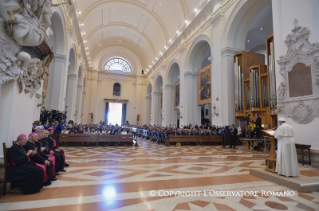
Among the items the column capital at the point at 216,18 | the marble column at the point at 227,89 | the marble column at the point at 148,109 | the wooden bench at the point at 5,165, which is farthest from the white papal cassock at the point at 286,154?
the marble column at the point at 148,109

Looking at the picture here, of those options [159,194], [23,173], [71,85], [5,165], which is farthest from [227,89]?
[71,85]

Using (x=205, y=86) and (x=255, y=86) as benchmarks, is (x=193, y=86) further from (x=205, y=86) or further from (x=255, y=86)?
(x=255, y=86)

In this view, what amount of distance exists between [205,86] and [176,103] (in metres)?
5.19

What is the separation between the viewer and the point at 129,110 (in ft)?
95.0

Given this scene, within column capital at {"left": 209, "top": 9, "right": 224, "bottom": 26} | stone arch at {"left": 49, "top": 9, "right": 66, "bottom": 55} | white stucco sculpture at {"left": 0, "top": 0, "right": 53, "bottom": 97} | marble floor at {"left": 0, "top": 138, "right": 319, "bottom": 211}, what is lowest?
marble floor at {"left": 0, "top": 138, "right": 319, "bottom": 211}

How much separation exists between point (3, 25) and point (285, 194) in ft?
16.5

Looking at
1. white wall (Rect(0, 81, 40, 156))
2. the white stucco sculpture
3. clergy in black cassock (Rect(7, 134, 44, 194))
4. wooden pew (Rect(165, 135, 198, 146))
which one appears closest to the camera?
the white stucco sculpture

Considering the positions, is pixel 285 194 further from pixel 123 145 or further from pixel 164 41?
pixel 164 41

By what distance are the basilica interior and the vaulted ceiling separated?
0.49ft

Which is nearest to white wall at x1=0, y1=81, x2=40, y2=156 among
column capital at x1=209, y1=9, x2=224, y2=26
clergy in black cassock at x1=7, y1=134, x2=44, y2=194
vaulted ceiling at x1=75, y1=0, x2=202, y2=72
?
clergy in black cassock at x1=7, y1=134, x2=44, y2=194

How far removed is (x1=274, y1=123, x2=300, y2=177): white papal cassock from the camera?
366 centimetres

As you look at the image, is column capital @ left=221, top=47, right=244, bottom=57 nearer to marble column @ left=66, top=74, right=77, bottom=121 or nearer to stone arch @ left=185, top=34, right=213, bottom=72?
stone arch @ left=185, top=34, right=213, bottom=72

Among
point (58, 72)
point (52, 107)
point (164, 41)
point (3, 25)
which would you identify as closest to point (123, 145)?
point (52, 107)

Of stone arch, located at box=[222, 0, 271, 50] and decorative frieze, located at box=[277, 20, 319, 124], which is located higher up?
stone arch, located at box=[222, 0, 271, 50]
